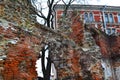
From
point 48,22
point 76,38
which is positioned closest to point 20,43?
point 76,38

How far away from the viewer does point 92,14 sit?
35.1 m

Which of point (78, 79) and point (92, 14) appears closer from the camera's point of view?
point (78, 79)

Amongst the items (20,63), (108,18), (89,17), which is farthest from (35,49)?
(108,18)

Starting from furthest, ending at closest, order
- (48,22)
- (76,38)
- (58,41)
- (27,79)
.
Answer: (48,22), (76,38), (58,41), (27,79)

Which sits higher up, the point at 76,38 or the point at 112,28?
the point at 76,38

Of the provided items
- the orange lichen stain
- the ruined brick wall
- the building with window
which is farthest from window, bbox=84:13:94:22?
the orange lichen stain

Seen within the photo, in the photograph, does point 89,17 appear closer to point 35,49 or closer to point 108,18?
point 108,18

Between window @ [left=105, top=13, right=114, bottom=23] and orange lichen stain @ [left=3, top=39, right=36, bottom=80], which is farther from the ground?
orange lichen stain @ [left=3, top=39, right=36, bottom=80]

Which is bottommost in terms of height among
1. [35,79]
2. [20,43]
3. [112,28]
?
[112,28]

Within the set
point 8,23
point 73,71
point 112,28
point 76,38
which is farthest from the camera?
point 112,28

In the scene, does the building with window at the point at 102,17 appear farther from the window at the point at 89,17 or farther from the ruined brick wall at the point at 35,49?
the ruined brick wall at the point at 35,49

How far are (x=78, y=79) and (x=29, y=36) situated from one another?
2.97 m

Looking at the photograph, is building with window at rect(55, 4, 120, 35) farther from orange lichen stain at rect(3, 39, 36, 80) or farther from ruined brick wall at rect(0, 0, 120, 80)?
orange lichen stain at rect(3, 39, 36, 80)

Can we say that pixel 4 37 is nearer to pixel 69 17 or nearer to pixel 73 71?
pixel 73 71
